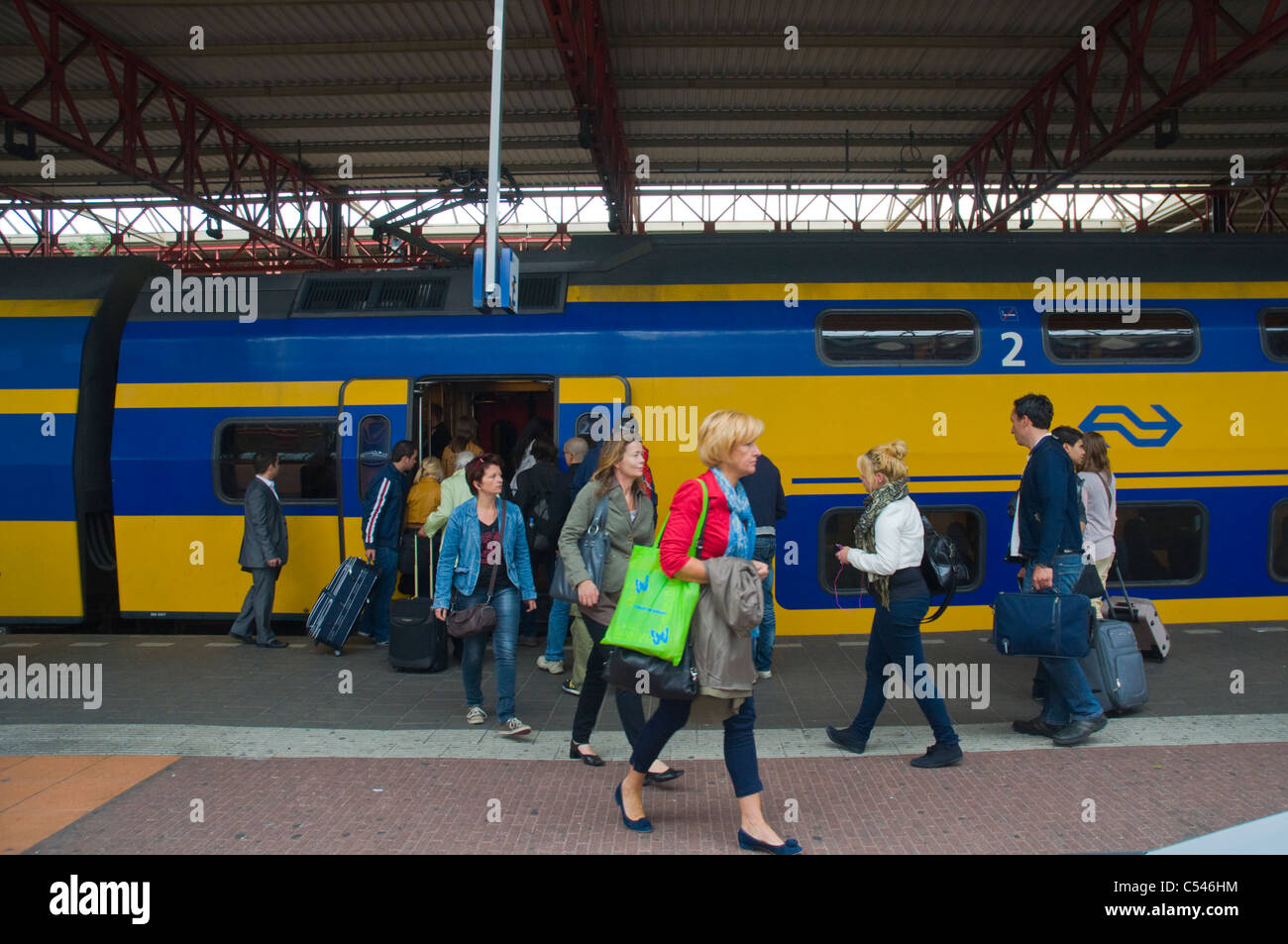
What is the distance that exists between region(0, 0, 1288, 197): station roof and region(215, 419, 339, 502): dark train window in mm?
5269

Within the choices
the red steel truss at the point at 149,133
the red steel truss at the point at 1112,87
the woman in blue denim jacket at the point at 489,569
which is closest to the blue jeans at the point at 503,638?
the woman in blue denim jacket at the point at 489,569

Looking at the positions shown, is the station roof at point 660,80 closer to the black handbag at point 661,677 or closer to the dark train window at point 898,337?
the dark train window at point 898,337

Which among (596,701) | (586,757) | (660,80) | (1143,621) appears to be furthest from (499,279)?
(660,80)

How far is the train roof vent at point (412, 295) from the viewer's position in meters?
8.08

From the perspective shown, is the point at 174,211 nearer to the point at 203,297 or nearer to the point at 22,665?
the point at 203,297

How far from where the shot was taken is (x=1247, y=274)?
310 inches

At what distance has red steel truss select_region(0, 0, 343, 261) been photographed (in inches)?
419

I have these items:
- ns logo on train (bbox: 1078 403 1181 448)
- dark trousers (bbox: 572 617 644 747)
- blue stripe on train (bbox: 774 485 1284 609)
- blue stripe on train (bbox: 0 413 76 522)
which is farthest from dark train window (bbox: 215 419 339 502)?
ns logo on train (bbox: 1078 403 1181 448)

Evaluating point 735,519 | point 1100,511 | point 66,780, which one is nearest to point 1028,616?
point 1100,511

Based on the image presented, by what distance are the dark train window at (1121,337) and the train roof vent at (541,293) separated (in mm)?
4208

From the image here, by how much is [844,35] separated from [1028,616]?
27.4 feet

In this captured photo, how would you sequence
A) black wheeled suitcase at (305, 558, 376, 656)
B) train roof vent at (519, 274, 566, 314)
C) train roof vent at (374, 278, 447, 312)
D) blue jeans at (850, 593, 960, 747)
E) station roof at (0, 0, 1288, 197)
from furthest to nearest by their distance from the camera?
station roof at (0, 0, 1288, 197) < train roof vent at (374, 278, 447, 312) < train roof vent at (519, 274, 566, 314) < black wheeled suitcase at (305, 558, 376, 656) < blue jeans at (850, 593, 960, 747)

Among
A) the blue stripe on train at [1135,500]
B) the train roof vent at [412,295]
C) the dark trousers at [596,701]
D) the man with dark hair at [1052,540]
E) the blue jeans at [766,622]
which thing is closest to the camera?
the dark trousers at [596,701]

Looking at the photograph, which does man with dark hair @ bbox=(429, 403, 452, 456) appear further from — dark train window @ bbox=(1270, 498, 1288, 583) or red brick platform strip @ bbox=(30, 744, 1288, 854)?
dark train window @ bbox=(1270, 498, 1288, 583)
